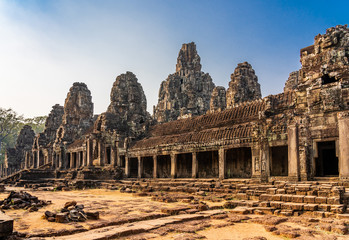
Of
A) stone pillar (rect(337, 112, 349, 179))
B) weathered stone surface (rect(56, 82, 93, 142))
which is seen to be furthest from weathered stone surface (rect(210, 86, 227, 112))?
stone pillar (rect(337, 112, 349, 179))

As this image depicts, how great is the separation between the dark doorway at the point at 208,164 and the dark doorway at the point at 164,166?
11.6ft

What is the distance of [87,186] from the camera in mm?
23047

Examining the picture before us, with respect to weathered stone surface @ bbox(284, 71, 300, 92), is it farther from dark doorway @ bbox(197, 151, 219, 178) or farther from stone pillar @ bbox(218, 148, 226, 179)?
stone pillar @ bbox(218, 148, 226, 179)

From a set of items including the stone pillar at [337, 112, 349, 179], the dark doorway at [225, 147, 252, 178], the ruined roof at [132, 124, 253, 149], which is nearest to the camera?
the stone pillar at [337, 112, 349, 179]

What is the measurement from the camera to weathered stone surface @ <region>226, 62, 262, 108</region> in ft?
115

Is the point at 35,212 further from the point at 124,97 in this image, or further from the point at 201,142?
the point at 124,97

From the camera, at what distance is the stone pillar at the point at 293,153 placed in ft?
41.7

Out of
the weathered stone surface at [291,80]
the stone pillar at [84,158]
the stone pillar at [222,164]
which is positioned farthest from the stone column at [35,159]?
the weathered stone surface at [291,80]

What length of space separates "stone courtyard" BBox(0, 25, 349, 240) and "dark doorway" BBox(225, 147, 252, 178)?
0.07 meters

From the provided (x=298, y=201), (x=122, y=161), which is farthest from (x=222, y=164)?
(x=122, y=161)

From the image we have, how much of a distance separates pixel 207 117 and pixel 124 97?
1765 centimetres

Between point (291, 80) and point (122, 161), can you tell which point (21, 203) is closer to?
point (122, 161)

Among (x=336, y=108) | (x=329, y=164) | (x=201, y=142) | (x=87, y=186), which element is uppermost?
(x=336, y=108)

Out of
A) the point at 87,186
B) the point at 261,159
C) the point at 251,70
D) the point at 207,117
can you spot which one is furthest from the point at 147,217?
the point at 251,70
